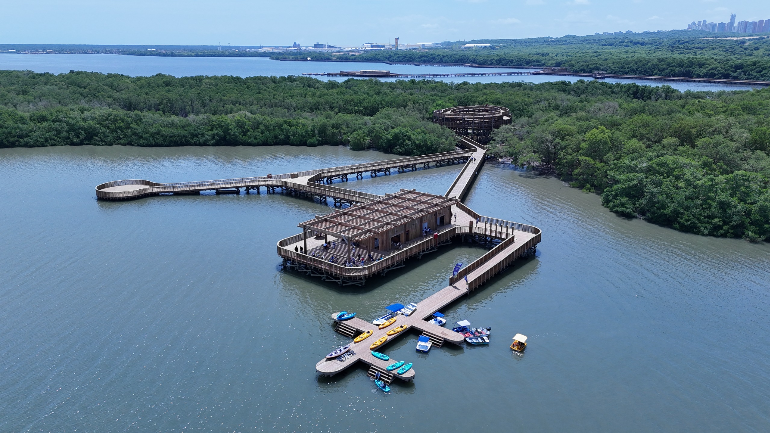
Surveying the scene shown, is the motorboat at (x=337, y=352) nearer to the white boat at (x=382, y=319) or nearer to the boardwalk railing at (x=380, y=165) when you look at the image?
the white boat at (x=382, y=319)

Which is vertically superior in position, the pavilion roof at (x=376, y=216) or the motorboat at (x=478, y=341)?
the pavilion roof at (x=376, y=216)

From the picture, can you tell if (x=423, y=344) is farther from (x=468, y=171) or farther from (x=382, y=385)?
(x=468, y=171)

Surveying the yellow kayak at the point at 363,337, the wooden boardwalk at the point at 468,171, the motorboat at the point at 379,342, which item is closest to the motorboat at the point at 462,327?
the motorboat at the point at 379,342

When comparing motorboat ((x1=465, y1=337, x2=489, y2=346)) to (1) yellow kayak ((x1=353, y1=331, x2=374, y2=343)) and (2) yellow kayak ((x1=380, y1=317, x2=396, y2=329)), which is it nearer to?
(2) yellow kayak ((x1=380, y1=317, x2=396, y2=329))

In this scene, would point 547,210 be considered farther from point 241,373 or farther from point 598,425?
point 241,373

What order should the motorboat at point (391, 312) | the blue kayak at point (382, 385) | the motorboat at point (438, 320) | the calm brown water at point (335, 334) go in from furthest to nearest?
1. the motorboat at point (438, 320)
2. the motorboat at point (391, 312)
3. the blue kayak at point (382, 385)
4. the calm brown water at point (335, 334)

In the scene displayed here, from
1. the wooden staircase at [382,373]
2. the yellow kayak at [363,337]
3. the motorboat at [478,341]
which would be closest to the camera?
the wooden staircase at [382,373]

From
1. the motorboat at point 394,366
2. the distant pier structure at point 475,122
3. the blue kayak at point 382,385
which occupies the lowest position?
the blue kayak at point 382,385

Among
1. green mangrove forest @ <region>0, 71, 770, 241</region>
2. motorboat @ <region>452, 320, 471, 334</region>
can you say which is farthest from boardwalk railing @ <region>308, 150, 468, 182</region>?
motorboat @ <region>452, 320, 471, 334</region>
